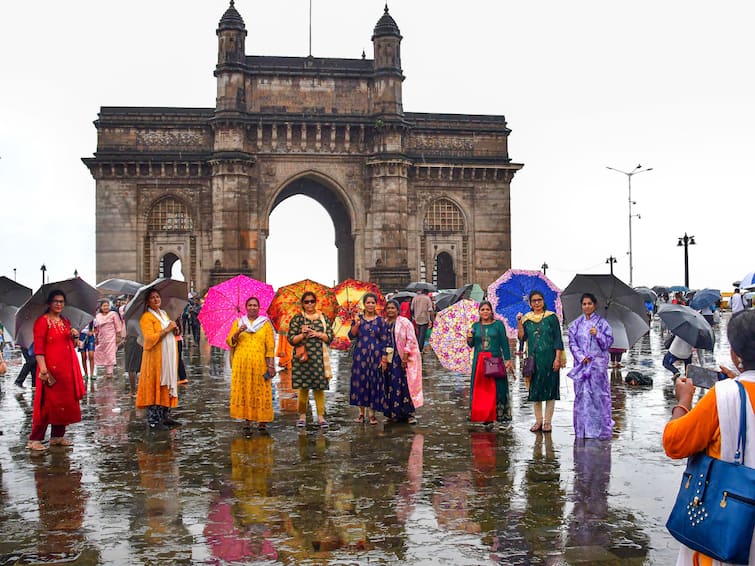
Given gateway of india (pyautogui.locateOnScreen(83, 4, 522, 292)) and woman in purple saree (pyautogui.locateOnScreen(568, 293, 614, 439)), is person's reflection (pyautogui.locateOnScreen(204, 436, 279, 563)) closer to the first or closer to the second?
woman in purple saree (pyautogui.locateOnScreen(568, 293, 614, 439))

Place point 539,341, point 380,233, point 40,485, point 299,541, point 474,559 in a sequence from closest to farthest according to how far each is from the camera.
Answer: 1. point 474,559
2. point 299,541
3. point 40,485
4. point 539,341
5. point 380,233

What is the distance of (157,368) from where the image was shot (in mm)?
9828

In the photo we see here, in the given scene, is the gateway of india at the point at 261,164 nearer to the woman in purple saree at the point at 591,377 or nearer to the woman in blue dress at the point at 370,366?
the woman in blue dress at the point at 370,366

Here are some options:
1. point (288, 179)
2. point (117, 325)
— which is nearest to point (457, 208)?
point (288, 179)

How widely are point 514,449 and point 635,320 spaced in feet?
9.48

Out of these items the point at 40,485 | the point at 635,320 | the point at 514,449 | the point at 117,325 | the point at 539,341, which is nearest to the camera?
the point at 40,485

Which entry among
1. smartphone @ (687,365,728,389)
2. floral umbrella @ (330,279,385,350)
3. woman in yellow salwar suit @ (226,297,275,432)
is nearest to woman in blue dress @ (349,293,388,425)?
woman in yellow salwar suit @ (226,297,275,432)

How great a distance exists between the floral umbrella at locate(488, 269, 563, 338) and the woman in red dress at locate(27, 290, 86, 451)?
221 inches

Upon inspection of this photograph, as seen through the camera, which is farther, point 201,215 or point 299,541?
point 201,215

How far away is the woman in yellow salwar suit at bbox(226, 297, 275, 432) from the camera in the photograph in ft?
31.4

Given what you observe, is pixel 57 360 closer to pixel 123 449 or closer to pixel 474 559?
pixel 123 449

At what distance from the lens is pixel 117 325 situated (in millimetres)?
15516

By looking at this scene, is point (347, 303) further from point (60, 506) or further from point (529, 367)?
point (60, 506)

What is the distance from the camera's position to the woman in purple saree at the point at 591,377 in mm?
9047
